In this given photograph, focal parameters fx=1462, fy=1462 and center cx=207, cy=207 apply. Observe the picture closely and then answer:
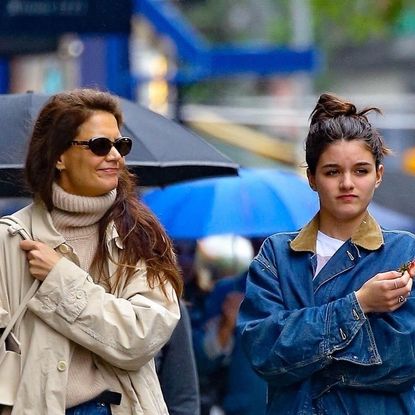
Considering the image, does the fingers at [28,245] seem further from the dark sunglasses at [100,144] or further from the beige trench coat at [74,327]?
the dark sunglasses at [100,144]

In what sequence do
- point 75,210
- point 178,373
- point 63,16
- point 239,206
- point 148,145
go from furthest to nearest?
point 239,206
point 63,16
point 148,145
point 178,373
point 75,210

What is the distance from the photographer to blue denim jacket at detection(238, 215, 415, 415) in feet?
13.4

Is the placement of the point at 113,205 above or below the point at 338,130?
below

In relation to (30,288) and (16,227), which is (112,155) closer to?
(16,227)

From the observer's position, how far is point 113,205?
4.51 meters

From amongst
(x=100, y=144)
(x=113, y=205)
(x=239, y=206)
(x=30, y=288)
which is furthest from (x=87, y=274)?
(x=239, y=206)

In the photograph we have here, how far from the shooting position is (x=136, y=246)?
4445 millimetres

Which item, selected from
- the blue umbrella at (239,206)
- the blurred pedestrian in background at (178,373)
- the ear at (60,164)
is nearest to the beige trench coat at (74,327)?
the ear at (60,164)

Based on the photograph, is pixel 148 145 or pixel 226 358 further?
pixel 226 358

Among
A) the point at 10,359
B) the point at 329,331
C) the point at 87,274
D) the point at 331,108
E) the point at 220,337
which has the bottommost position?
the point at 220,337

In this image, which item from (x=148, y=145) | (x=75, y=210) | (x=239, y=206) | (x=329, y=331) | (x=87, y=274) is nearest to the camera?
(x=329, y=331)

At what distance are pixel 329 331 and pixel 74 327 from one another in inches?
29.1

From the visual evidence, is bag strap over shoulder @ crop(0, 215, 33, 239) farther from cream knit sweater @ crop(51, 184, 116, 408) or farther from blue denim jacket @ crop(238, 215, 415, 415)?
blue denim jacket @ crop(238, 215, 415, 415)

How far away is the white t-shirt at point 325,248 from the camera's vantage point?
14.1 feet
